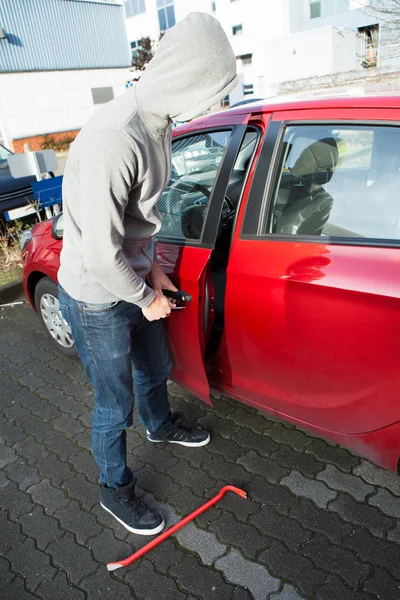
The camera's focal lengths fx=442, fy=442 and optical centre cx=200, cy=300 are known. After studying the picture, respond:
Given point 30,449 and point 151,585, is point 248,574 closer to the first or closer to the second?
point 151,585

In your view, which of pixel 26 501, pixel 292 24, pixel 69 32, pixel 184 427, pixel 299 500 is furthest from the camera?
pixel 292 24

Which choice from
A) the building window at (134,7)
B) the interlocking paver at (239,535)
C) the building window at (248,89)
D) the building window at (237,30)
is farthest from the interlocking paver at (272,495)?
the building window at (134,7)

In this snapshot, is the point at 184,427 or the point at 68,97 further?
the point at 68,97

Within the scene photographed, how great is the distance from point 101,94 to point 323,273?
29.0m

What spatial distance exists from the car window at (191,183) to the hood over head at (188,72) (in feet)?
2.41

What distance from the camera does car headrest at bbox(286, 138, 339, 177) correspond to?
6.05 feet

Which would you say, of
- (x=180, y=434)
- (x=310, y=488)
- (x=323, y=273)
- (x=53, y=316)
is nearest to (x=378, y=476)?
(x=310, y=488)

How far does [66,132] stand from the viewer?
25.3 m

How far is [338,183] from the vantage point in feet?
6.01

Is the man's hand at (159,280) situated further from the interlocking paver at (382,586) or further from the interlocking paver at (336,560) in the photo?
the interlocking paver at (382,586)

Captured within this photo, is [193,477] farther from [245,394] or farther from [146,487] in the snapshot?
[245,394]

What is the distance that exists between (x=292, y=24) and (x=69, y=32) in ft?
52.6

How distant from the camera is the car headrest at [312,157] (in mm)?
1845

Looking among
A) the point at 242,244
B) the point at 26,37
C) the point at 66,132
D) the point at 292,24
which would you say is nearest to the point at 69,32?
the point at 26,37
